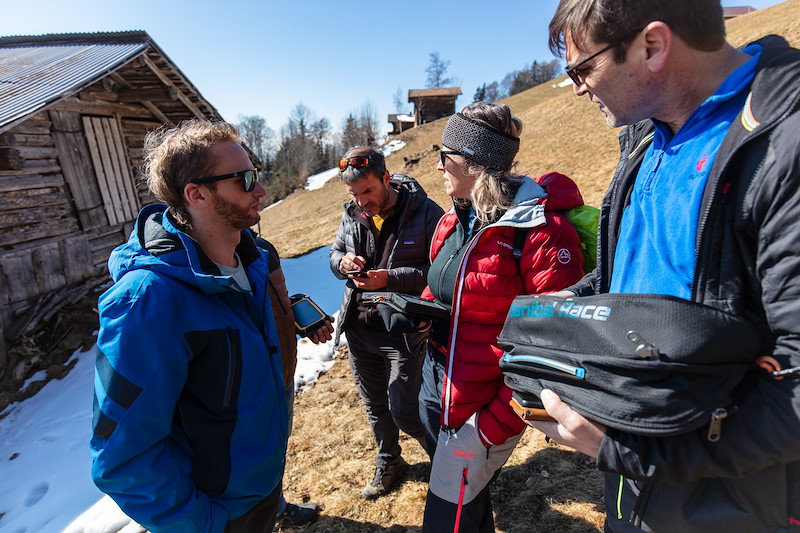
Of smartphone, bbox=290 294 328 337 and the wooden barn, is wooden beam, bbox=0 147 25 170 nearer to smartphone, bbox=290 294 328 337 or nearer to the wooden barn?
the wooden barn

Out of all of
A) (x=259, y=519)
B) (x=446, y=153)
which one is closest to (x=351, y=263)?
(x=446, y=153)

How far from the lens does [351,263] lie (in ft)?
10.4

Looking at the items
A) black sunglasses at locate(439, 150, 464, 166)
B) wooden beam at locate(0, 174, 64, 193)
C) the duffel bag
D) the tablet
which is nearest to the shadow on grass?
the tablet

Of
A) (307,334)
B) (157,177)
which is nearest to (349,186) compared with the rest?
(307,334)

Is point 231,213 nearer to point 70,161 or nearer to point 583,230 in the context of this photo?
point 583,230

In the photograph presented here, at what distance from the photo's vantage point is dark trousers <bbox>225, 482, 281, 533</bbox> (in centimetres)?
181

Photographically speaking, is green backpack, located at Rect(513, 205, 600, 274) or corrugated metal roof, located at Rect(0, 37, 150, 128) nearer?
green backpack, located at Rect(513, 205, 600, 274)

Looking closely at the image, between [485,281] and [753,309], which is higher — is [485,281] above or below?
below

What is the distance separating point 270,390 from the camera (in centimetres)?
189

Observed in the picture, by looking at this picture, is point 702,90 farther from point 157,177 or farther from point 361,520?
point 361,520

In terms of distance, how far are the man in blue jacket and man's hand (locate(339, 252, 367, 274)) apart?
3.59 feet

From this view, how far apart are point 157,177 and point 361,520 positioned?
8.90 feet

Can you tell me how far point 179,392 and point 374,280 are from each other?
1.56 m

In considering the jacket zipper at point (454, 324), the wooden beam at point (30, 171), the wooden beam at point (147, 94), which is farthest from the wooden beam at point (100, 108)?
the jacket zipper at point (454, 324)
